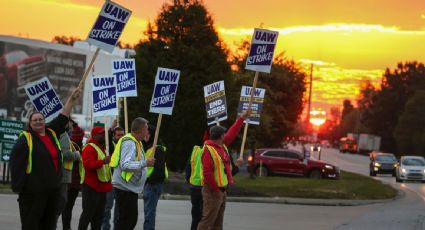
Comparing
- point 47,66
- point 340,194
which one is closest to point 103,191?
point 340,194

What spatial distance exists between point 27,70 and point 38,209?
101804 millimetres

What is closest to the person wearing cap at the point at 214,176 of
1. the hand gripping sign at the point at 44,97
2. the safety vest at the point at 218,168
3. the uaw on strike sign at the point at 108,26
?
the safety vest at the point at 218,168

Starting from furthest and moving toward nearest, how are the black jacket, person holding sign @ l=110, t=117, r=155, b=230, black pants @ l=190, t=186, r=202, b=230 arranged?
black pants @ l=190, t=186, r=202, b=230 → person holding sign @ l=110, t=117, r=155, b=230 → the black jacket

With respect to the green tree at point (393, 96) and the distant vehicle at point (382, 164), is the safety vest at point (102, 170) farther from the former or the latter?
→ the green tree at point (393, 96)

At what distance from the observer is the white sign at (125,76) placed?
14453 mm

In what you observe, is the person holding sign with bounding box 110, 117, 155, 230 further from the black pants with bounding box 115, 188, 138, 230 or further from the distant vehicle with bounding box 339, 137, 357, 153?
the distant vehicle with bounding box 339, 137, 357, 153

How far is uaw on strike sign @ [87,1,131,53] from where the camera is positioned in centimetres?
1229

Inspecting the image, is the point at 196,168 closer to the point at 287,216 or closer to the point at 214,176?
the point at 214,176

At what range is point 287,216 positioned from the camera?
1966 centimetres

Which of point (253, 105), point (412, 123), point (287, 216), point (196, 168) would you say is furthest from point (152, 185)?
point (412, 123)

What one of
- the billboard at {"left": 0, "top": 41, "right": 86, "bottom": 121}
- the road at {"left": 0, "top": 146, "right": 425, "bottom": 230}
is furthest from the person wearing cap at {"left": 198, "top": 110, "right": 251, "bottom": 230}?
the billboard at {"left": 0, "top": 41, "right": 86, "bottom": 121}

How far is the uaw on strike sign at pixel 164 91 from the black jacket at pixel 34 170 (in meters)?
3.97

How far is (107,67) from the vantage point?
391 ft

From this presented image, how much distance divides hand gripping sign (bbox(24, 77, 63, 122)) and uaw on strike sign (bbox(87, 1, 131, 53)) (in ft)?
3.85
